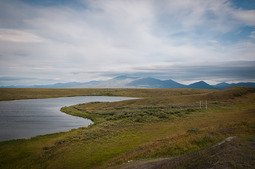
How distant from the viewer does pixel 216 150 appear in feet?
30.7

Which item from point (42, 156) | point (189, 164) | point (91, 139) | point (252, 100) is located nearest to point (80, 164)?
point (42, 156)

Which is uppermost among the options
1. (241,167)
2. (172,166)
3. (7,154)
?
(241,167)

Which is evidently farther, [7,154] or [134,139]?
[134,139]

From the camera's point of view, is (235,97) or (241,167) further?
(235,97)

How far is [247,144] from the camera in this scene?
33.2 ft

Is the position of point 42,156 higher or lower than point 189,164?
lower

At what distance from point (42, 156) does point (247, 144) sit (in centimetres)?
2001

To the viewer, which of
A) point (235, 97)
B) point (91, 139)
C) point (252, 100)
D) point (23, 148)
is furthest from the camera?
point (235, 97)

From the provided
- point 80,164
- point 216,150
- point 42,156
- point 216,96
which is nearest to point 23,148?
point 42,156

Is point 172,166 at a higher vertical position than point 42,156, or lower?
higher

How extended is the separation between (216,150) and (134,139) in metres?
14.8

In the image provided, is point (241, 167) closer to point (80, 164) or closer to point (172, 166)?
point (172, 166)

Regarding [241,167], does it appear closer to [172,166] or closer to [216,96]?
[172,166]

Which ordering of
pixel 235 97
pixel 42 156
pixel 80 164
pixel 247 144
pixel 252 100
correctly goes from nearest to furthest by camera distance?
pixel 247 144 < pixel 80 164 < pixel 42 156 < pixel 252 100 < pixel 235 97
